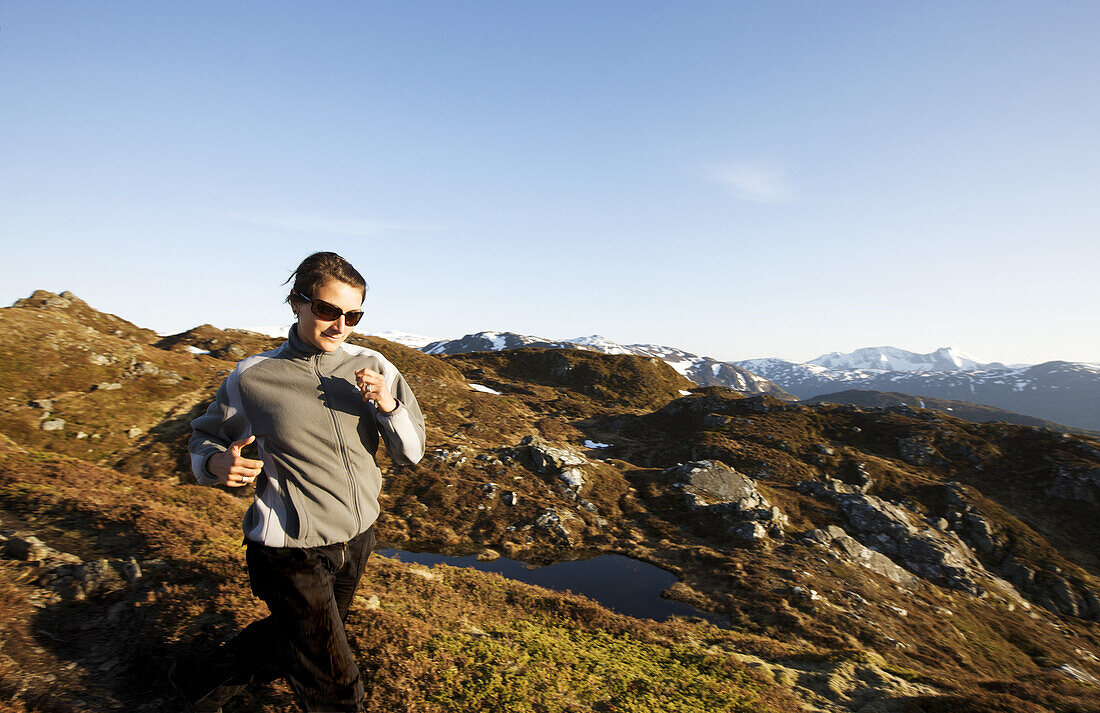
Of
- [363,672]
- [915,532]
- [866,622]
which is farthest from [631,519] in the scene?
[363,672]

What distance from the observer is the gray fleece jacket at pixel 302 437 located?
135 inches

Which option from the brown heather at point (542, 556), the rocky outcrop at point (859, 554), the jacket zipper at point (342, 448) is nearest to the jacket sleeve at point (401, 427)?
the jacket zipper at point (342, 448)

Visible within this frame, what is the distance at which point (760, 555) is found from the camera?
24.5 metres

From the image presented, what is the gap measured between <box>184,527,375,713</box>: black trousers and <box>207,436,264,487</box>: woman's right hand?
2.10 feet

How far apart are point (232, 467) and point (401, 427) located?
1180 millimetres

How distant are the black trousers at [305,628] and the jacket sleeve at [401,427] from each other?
991mm

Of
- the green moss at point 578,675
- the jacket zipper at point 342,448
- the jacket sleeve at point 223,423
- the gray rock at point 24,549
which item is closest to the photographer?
the jacket sleeve at point 223,423

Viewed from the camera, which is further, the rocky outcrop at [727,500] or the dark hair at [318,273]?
the rocky outcrop at [727,500]

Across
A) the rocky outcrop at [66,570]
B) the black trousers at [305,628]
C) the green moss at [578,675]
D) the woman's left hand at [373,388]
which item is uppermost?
the woman's left hand at [373,388]

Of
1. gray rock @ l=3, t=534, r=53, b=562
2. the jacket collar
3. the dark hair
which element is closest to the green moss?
the jacket collar

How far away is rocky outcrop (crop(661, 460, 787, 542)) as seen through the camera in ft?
89.0

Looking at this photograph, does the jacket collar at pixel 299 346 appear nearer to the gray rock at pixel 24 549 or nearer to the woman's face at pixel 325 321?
the woman's face at pixel 325 321

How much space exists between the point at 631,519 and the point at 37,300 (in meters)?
51.9

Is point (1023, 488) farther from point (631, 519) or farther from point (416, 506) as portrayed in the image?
point (416, 506)
